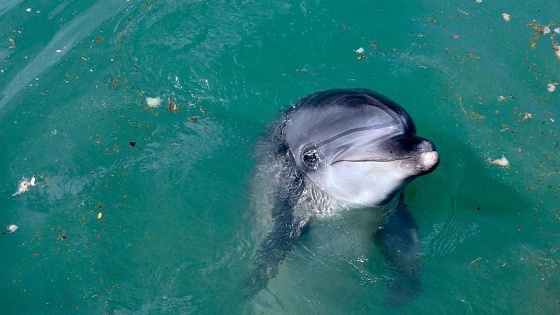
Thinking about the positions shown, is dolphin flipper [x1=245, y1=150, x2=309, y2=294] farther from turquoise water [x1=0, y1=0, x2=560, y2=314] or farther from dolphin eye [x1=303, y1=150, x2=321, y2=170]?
dolphin eye [x1=303, y1=150, x2=321, y2=170]

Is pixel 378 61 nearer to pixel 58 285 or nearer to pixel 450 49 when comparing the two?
pixel 450 49

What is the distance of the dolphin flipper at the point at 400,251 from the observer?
20.0 ft

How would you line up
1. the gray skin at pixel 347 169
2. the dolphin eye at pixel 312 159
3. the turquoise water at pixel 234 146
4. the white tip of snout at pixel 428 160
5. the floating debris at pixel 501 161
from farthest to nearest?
1. the floating debris at pixel 501 161
2. the turquoise water at pixel 234 146
3. the dolphin eye at pixel 312 159
4. the gray skin at pixel 347 169
5. the white tip of snout at pixel 428 160

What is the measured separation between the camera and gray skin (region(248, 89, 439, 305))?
16.5 feet

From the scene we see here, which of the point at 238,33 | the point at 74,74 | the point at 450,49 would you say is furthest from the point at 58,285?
the point at 450,49

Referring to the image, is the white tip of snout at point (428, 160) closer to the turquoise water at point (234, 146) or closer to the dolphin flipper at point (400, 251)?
the dolphin flipper at point (400, 251)

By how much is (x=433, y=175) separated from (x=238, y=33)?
376cm

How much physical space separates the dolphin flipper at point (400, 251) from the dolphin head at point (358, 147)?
2.11ft

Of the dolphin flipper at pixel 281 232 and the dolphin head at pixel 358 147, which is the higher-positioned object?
the dolphin head at pixel 358 147

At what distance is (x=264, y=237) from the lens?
6.47 meters

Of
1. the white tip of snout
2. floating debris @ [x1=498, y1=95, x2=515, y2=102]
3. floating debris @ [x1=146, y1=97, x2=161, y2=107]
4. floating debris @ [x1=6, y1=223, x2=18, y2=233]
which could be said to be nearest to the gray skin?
the white tip of snout

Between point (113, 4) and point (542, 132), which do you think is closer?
point (542, 132)

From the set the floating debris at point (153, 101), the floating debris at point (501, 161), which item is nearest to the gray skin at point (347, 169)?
the floating debris at point (501, 161)

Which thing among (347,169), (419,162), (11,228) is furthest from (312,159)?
(11,228)
